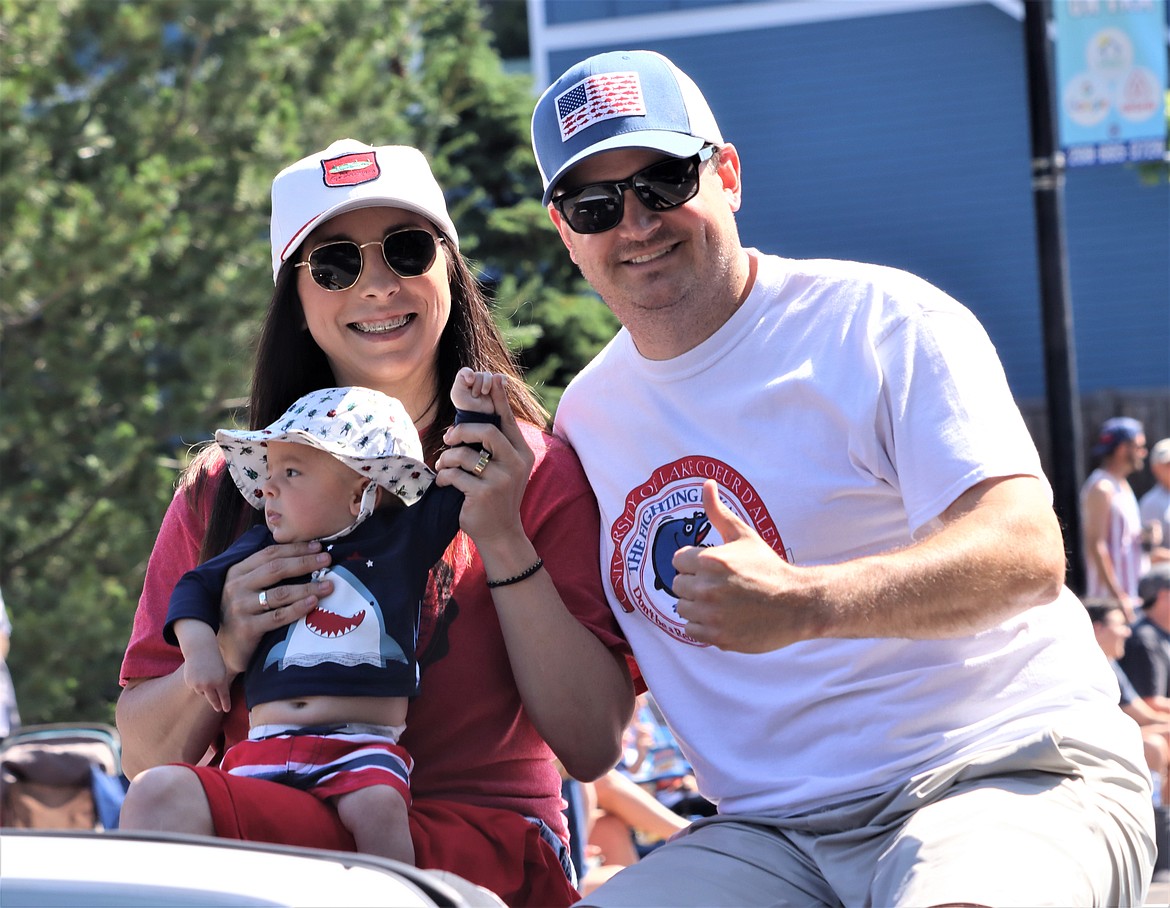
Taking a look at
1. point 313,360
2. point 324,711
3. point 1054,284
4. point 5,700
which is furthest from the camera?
point 1054,284

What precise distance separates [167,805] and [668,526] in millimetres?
1027

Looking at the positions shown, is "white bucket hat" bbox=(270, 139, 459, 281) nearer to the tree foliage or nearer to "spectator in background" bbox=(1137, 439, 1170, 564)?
the tree foliage

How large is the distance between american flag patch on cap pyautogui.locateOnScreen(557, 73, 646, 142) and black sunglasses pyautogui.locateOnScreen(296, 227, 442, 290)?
0.41 meters

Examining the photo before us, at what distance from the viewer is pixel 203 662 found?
8.36 feet

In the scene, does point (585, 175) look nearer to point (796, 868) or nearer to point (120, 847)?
point (796, 868)

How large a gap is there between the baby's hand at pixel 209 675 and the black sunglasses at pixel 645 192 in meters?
1.09

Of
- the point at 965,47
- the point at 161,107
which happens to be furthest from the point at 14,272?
the point at 965,47

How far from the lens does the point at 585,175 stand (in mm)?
2848

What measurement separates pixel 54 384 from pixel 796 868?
6.32m

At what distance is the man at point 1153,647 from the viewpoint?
7547 millimetres

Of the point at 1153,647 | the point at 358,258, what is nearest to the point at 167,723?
the point at 358,258

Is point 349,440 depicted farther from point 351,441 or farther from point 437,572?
point 437,572

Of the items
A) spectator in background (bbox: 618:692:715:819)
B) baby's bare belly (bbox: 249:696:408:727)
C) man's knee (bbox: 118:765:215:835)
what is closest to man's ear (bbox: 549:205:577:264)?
baby's bare belly (bbox: 249:696:408:727)

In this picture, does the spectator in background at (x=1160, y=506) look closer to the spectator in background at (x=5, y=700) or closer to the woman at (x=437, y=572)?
the spectator in background at (x=5, y=700)
